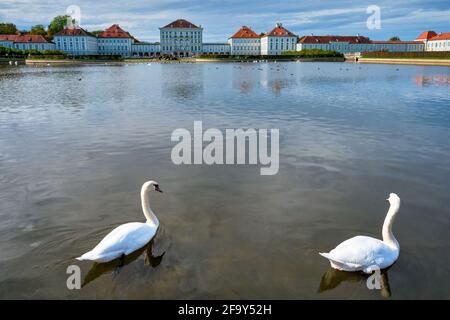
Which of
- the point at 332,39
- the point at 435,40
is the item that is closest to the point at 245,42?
the point at 332,39

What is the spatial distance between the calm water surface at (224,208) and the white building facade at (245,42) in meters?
160

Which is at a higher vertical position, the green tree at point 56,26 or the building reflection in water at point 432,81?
the green tree at point 56,26

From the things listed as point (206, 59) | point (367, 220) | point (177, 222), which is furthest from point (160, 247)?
point (206, 59)

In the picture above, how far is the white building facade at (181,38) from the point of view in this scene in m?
163

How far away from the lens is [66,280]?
5348 millimetres

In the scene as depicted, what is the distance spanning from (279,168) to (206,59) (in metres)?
117

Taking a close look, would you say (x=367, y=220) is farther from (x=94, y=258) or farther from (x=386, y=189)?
(x=94, y=258)

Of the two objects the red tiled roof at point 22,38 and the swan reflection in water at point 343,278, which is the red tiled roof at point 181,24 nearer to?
the red tiled roof at point 22,38

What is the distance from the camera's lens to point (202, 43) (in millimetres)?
165750

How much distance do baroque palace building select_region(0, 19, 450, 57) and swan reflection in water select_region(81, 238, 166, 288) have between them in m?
157

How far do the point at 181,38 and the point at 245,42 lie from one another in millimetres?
26767

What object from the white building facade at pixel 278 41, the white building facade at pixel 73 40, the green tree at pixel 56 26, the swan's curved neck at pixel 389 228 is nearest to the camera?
the swan's curved neck at pixel 389 228

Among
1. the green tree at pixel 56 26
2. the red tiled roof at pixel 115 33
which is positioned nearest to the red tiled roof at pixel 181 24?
the red tiled roof at pixel 115 33
